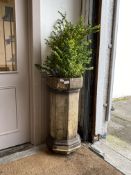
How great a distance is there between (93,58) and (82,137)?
1.01 meters

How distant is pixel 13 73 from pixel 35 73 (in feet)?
0.79

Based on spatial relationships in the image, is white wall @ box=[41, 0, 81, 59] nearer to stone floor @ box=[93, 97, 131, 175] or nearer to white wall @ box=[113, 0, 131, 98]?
stone floor @ box=[93, 97, 131, 175]

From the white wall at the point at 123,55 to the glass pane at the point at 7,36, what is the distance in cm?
270

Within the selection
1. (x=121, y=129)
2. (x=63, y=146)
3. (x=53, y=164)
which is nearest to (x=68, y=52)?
(x=63, y=146)

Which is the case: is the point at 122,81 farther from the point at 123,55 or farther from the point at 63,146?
the point at 63,146

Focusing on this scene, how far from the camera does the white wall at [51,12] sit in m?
2.04

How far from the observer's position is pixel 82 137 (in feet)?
7.99

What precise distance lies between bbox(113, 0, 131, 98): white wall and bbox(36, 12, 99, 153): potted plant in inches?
86.7

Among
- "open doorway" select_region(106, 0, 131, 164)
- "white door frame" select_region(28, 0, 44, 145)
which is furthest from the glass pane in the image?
"open doorway" select_region(106, 0, 131, 164)

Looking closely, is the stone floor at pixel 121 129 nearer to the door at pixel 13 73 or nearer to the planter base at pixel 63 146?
the planter base at pixel 63 146

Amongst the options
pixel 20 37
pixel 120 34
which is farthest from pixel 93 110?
pixel 120 34

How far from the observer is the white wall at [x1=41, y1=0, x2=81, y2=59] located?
6.69 ft

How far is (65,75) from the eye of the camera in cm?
191

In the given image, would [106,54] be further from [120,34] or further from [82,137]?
[120,34]
